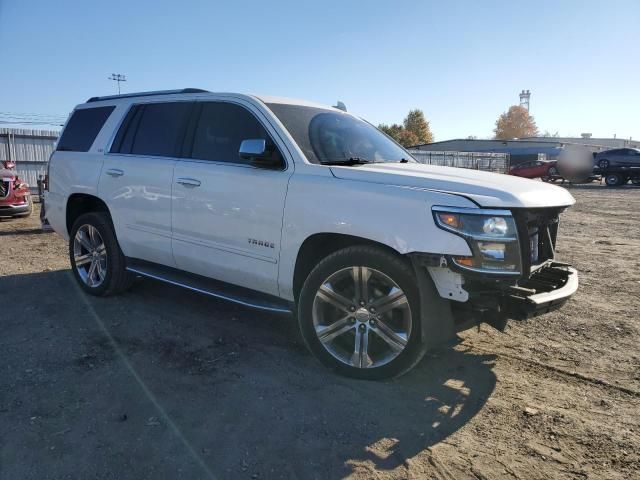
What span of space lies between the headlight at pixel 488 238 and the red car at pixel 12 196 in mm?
10913

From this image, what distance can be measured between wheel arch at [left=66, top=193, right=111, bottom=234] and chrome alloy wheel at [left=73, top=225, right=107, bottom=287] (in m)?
0.25

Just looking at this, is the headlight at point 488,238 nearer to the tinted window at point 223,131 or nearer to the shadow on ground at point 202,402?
the shadow on ground at point 202,402

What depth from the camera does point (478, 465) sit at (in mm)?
2664

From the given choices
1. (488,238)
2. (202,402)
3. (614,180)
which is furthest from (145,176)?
(614,180)

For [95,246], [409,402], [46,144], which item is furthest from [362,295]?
[46,144]

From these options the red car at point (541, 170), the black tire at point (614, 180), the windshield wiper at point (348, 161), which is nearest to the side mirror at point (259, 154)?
the windshield wiper at point (348, 161)

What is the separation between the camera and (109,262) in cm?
527

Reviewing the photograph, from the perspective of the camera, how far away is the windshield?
4.02m

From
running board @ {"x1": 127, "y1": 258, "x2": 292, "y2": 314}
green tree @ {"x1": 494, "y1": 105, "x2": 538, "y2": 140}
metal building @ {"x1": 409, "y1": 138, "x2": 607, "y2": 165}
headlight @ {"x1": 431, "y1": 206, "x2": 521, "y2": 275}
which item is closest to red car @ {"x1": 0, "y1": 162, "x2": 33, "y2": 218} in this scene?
running board @ {"x1": 127, "y1": 258, "x2": 292, "y2": 314}

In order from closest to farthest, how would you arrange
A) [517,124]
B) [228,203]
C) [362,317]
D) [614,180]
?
[362,317] → [228,203] → [614,180] → [517,124]

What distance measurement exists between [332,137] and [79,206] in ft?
10.6

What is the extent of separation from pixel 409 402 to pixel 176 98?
11.5ft

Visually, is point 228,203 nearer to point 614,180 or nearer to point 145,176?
point 145,176

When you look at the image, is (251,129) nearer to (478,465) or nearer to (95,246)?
(95,246)
